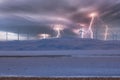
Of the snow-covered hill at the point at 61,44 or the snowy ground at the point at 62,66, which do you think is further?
the snow-covered hill at the point at 61,44

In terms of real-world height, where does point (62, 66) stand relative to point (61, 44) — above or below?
below

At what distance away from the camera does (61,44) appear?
1511cm

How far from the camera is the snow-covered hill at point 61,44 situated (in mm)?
13484

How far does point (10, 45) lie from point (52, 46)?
2.31m

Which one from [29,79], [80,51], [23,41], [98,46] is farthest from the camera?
[80,51]

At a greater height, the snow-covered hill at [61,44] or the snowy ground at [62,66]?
the snow-covered hill at [61,44]

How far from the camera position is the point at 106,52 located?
16844mm

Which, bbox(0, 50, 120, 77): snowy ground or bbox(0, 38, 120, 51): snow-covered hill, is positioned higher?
bbox(0, 38, 120, 51): snow-covered hill

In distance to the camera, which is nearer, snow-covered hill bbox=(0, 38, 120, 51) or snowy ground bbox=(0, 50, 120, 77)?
snowy ground bbox=(0, 50, 120, 77)

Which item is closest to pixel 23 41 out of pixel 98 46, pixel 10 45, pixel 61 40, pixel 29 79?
pixel 10 45

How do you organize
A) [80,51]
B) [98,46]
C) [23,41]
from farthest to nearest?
1. [80,51]
2. [98,46]
3. [23,41]

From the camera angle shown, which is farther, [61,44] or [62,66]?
[61,44]

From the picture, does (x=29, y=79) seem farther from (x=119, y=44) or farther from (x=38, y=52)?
(x=38, y=52)

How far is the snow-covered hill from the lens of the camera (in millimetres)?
13484
